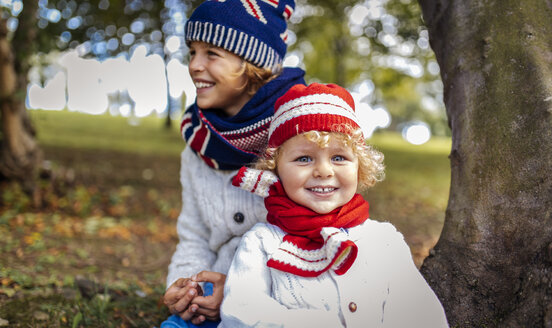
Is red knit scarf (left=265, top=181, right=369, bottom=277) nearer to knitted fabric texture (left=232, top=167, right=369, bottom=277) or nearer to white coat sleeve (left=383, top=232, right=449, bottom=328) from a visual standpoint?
knitted fabric texture (left=232, top=167, right=369, bottom=277)

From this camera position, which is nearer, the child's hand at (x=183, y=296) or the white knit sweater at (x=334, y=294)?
the white knit sweater at (x=334, y=294)

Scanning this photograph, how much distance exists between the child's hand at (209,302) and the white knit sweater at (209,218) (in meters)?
0.32

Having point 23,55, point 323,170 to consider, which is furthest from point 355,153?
point 23,55

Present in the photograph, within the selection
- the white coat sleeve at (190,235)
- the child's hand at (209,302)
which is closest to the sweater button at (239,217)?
the white coat sleeve at (190,235)

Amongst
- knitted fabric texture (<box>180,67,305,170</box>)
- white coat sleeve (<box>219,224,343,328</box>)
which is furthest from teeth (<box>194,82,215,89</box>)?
white coat sleeve (<box>219,224,343,328</box>)

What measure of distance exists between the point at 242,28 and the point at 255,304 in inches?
55.7

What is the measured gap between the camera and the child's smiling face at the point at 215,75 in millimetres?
2359

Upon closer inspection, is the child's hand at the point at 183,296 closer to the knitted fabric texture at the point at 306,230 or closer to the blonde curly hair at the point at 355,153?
the knitted fabric texture at the point at 306,230

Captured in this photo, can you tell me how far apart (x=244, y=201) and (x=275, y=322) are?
31.7 inches

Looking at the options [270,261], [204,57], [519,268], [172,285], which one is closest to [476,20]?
[519,268]

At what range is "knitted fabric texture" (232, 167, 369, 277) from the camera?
176cm

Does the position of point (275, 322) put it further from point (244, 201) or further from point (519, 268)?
point (519, 268)

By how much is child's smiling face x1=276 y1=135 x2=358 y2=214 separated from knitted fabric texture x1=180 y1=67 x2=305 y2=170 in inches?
15.5

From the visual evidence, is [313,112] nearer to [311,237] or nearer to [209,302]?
[311,237]
